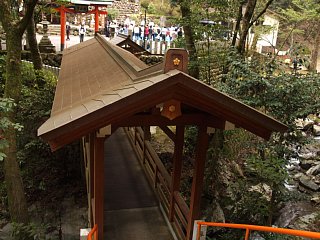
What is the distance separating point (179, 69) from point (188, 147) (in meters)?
8.09

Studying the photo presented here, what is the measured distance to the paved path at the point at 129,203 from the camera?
667 centimetres

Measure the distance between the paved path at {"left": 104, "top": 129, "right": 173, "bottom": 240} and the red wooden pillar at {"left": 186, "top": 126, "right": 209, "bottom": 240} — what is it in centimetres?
93

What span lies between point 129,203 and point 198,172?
2.71m

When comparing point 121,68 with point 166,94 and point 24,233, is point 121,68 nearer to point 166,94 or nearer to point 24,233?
point 166,94

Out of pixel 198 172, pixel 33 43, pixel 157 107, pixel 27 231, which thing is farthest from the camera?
pixel 33 43

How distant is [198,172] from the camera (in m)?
5.69

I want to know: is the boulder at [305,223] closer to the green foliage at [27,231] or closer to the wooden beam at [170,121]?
the wooden beam at [170,121]

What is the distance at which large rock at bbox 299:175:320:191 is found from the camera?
41.5ft

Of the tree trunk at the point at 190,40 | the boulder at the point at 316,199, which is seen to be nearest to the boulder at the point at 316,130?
the boulder at the point at 316,199

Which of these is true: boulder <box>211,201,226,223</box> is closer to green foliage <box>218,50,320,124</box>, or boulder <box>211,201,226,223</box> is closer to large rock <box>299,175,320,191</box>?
green foliage <box>218,50,320,124</box>

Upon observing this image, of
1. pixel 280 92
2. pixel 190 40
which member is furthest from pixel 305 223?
pixel 190 40

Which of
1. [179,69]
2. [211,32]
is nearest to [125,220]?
[179,69]

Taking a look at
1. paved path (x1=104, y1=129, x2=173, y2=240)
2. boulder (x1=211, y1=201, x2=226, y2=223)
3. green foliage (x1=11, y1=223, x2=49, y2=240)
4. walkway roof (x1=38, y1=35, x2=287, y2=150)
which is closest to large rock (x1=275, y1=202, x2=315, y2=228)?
boulder (x1=211, y1=201, x2=226, y2=223)

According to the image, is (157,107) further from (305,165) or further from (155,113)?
(305,165)
